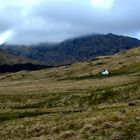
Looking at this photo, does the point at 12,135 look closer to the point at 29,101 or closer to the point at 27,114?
the point at 27,114

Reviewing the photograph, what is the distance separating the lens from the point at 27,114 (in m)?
56.5

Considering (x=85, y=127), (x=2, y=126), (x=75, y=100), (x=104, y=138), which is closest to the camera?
(x=104, y=138)

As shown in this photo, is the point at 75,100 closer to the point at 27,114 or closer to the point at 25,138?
the point at 27,114

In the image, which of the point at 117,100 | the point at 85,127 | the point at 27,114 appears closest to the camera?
the point at 85,127

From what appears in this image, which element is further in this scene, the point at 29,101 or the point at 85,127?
the point at 29,101

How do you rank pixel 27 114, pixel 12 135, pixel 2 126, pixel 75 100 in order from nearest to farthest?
1. pixel 12 135
2. pixel 2 126
3. pixel 27 114
4. pixel 75 100

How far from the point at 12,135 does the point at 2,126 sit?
18.3 ft

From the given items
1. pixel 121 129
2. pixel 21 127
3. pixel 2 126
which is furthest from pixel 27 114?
pixel 121 129

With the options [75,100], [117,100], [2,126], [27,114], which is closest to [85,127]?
[2,126]

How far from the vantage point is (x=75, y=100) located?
71500mm

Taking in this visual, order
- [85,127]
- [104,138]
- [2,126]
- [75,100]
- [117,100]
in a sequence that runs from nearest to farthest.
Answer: [104,138]
[85,127]
[2,126]
[117,100]
[75,100]

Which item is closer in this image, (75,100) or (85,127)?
(85,127)

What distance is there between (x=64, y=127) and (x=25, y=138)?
383 cm

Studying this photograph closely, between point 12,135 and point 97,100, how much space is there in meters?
30.9
